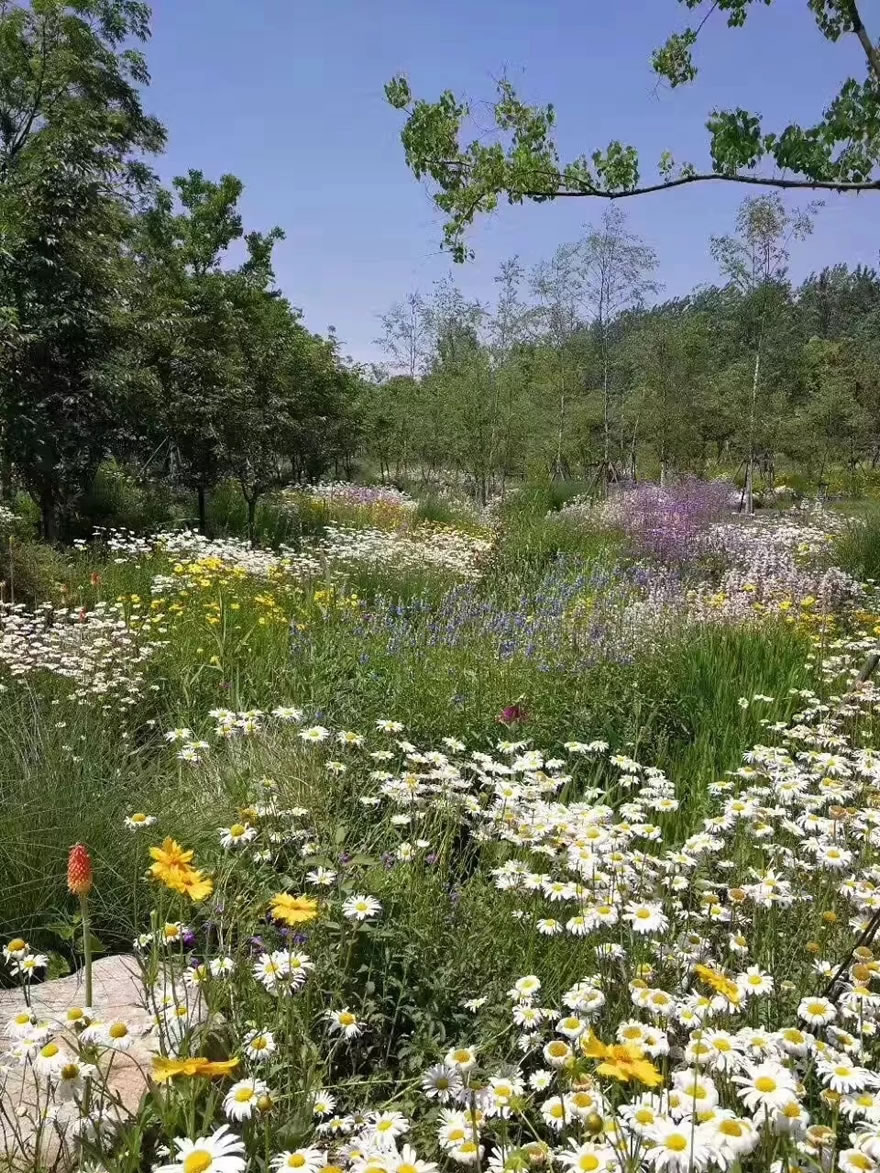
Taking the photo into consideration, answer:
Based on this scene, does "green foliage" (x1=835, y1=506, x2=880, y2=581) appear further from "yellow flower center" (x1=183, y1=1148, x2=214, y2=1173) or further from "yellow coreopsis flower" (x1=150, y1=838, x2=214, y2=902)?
"yellow flower center" (x1=183, y1=1148, x2=214, y2=1173)

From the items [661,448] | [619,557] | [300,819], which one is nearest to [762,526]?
[619,557]

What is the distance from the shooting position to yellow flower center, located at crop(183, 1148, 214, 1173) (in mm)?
992

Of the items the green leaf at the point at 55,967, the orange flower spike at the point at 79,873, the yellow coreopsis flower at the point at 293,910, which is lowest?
the green leaf at the point at 55,967

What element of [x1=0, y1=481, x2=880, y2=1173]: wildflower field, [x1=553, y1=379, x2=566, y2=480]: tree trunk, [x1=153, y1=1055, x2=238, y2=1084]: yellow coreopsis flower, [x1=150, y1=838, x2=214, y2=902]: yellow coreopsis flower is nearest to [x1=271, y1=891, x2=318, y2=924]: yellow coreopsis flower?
[x1=0, y1=481, x2=880, y2=1173]: wildflower field

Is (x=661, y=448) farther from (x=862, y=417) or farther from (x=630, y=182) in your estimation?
(x=630, y=182)

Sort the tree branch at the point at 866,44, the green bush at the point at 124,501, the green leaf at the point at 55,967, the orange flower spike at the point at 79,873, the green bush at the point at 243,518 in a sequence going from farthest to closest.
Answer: the green bush at the point at 243,518 < the green bush at the point at 124,501 < the tree branch at the point at 866,44 < the green leaf at the point at 55,967 < the orange flower spike at the point at 79,873

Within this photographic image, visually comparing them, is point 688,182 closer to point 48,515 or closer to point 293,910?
point 293,910

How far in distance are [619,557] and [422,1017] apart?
7778mm

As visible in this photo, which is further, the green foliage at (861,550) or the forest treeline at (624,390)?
the forest treeline at (624,390)

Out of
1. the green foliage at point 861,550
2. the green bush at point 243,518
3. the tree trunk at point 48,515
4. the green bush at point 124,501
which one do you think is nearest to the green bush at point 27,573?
the tree trunk at point 48,515

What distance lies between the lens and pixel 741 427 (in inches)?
882

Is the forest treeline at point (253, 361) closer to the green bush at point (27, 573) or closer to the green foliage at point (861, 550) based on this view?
the green bush at point (27, 573)

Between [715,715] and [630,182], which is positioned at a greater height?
[630,182]

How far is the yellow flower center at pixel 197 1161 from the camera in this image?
0.99m
